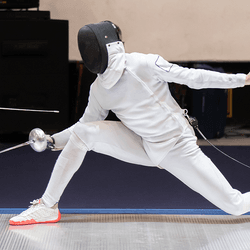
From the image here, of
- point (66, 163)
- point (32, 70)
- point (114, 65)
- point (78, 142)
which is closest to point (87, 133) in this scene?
point (78, 142)

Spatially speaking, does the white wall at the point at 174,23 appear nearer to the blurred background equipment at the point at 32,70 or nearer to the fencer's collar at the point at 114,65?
the blurred background equipment at the point at 32,70

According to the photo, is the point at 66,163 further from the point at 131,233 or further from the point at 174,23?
the point at 174,23

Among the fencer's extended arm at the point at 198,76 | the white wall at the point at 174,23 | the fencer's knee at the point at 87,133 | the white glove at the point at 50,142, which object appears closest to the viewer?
the fencer's extended arm at the point at 198,76

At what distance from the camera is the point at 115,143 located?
1751mm

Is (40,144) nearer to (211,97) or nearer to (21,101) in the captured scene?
(21,101)

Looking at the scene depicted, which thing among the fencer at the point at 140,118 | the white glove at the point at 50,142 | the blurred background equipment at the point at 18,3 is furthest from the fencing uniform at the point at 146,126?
the blurred background equipment at the point at 18,3

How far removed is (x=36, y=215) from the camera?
1.87 metres

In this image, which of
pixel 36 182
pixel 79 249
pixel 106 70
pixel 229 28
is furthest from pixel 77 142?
pixel 229 28

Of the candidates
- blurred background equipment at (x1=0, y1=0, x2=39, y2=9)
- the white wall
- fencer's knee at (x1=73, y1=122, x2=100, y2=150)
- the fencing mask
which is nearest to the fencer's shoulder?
the fencing mask

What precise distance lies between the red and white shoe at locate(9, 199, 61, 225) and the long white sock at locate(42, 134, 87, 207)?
84 mm

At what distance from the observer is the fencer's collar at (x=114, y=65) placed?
163 cm

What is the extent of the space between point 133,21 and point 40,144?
341cm

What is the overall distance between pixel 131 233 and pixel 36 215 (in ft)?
1.61

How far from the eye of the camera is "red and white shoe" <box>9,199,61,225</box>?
1.86 metres
